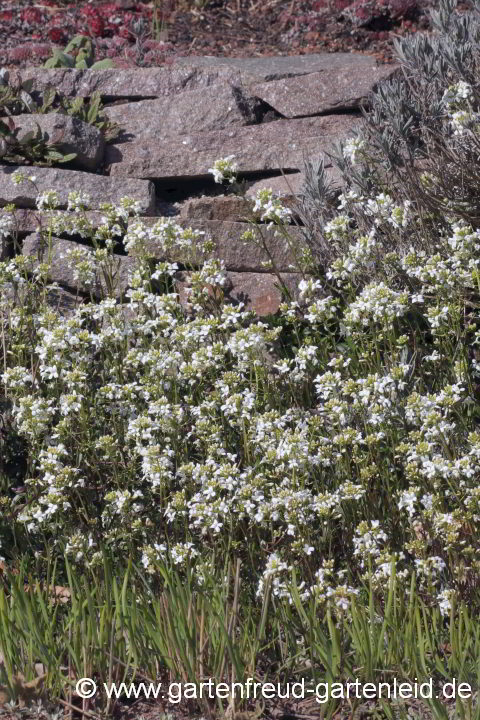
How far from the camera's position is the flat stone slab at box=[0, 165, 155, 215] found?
18.2 ft

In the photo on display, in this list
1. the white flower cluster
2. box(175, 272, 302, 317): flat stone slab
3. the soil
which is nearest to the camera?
the white flower cluster

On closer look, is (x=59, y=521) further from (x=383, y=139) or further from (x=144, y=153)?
(x=144, y=153)

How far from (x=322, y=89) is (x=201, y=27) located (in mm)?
2372

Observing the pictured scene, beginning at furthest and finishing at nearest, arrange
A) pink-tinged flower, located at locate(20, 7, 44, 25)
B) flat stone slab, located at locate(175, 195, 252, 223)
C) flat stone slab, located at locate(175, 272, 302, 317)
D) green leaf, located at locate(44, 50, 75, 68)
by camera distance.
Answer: pink-tinged flower, located at locate(20, 7, 44, 25) < green leaf, located at locate(44, 50, 75, 68) < flat stone slab, located at locate(175, 195, 252, 223) < flat stone slab, located at locate(175, 272, 302, 317)

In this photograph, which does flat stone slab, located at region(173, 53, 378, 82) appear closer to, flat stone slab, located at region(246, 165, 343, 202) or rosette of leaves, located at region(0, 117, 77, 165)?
flat stone slab, located at region(246, 165, 343, 202)

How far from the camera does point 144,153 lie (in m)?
5.96

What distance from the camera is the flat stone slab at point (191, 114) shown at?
20.0 ft

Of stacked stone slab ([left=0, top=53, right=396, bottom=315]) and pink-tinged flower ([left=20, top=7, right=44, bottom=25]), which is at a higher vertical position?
pink-tinged flower ([left=20, top=7, right=44, bottom=25])

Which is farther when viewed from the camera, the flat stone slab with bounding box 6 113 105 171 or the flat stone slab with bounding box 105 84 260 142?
the flat stone slab with bounding box 105 84 260 142

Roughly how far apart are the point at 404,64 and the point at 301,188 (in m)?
1.02

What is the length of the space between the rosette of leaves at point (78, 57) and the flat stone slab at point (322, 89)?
1.32 meters

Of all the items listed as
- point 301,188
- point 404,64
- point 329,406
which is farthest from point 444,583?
point 404,64

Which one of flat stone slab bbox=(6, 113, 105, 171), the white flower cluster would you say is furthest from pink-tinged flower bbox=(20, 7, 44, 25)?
the white flower cluster

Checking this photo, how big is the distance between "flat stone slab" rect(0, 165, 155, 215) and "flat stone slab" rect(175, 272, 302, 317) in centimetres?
67
